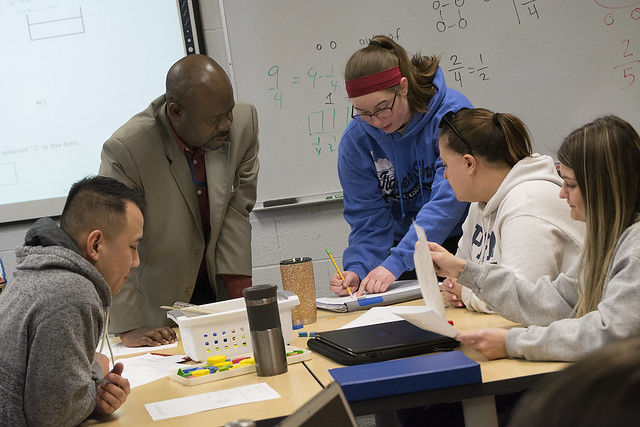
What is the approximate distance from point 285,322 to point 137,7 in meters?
2.06

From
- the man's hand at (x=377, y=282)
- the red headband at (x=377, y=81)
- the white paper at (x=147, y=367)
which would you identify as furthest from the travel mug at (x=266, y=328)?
the red headband at (x=377, y=81)

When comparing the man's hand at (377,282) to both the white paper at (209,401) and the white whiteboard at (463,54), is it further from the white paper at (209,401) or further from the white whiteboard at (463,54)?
the white whiteboard at (463,54)

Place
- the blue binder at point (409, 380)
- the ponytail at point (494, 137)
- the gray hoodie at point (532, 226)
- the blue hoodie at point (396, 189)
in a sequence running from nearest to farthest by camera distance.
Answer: the blue binder at point (409, 380)
the gray hoodie at point (532, 226)
the ponytail at point (494, 137)
the blue hoodie at point (396, 189)

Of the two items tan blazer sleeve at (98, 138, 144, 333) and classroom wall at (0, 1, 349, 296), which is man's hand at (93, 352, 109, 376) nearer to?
tan blazer sleeve at (98, 138, 144, 333)

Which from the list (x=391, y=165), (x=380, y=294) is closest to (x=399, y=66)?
(x=391, y=165)

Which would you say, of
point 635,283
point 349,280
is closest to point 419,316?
point 635,283

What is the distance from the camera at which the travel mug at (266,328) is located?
5.09ft

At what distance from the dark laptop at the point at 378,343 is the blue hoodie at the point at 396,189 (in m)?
0.70

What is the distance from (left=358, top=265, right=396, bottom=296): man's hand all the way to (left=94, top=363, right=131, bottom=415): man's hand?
99cm

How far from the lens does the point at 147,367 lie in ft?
5.96

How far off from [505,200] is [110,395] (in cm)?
111

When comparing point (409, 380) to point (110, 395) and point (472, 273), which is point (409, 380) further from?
point (110, 395)

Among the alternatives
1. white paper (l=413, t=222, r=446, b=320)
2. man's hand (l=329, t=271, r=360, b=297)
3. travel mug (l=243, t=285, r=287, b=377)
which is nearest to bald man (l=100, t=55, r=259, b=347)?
man's hand (l=329, t=271, r=360, b=297)

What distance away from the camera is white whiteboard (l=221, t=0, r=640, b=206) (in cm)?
330
